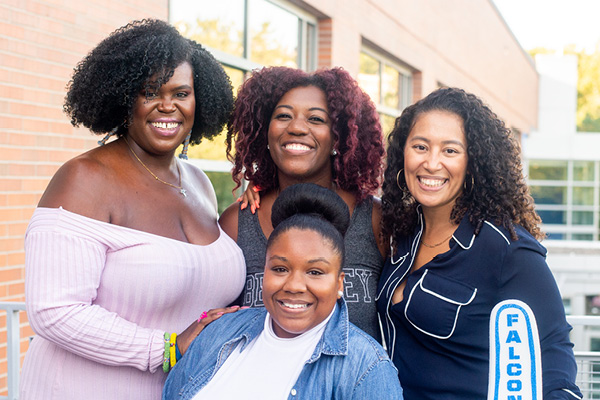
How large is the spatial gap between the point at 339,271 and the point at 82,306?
0.89m

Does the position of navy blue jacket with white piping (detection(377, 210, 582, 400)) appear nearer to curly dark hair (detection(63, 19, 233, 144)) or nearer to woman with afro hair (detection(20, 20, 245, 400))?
woman with afro hair (detection(20, 20, 245, 400))

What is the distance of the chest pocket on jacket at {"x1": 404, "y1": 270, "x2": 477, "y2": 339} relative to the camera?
7.56 feet

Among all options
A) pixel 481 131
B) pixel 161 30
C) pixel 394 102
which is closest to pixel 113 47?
pixel 161 30

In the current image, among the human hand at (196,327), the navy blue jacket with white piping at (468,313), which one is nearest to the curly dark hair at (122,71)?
the human hand at (196,327)

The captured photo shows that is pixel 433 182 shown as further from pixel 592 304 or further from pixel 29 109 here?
pixel 592 304

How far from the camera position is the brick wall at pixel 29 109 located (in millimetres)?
4004

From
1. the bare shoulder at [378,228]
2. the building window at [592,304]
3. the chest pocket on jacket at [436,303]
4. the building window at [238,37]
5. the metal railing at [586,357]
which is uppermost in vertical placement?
the building window at [238,37]

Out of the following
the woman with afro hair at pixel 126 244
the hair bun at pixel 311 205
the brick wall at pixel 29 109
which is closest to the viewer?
the woman with afro hair at pixel 126 244

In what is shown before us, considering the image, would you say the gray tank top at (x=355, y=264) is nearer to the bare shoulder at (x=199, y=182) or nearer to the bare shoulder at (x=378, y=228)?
the bare shoulder at (x=378, y=228)

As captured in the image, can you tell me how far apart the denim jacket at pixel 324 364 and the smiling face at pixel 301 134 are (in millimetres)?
726

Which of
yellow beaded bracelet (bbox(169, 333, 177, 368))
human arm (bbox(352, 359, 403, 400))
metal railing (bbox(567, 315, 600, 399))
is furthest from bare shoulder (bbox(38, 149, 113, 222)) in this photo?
metal railing (bbox(567, 315, 600, 399))

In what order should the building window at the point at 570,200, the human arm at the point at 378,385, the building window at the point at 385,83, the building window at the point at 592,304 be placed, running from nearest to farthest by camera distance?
1. the human arm at the point at 378,385
2. the building window at the point at 385,83
3. the building window at the point at 592,304
4. the building window at the point at 570,200

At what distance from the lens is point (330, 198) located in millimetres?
2365

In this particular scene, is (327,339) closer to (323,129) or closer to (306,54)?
(323,129)
